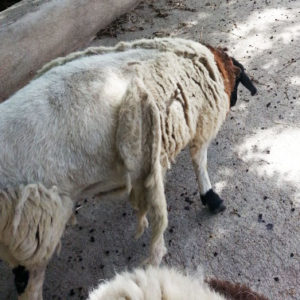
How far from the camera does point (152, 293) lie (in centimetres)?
128

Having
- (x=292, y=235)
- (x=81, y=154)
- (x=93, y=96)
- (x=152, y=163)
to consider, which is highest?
(x=93, y=96)

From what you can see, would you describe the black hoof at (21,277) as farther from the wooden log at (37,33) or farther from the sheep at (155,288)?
the wooden log at (37,33)

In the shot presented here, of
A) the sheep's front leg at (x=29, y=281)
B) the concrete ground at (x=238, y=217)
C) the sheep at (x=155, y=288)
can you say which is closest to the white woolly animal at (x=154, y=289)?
the sheep at (x=155, y=288)

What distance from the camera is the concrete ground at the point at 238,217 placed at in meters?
2.76

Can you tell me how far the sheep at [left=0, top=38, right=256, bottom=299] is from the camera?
1943 millimetres

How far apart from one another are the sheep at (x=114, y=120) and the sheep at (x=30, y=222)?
0.05 meters

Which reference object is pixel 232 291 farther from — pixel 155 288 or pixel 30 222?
pixel 30 222

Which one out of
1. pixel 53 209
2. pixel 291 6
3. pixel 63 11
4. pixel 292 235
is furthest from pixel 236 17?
pixel 53 209

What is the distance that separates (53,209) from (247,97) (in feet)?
8.87

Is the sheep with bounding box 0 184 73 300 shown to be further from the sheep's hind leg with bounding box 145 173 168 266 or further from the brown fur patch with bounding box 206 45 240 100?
the brown fur patch with bounding box 206 45 240 100

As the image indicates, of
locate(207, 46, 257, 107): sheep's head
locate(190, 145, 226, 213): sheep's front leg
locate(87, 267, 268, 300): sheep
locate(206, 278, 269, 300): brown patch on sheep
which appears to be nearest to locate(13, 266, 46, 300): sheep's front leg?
locate(87, 267, 268, 300): sheep

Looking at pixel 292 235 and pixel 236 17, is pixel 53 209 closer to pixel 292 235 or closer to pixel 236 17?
pixel 292 235

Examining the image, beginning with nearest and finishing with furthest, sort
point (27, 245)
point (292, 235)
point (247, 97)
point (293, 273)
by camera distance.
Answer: point (27, 245), point (293, 273), point (292, 235), point (247, 97)

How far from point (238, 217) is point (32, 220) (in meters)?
1.71
